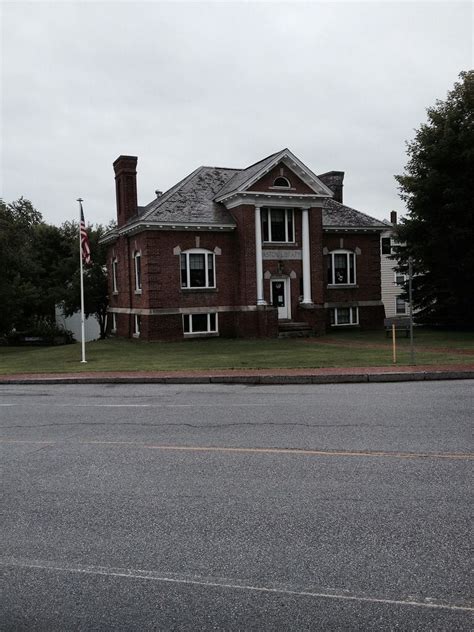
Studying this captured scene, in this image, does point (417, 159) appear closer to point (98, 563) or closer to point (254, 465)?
point (254, 465)

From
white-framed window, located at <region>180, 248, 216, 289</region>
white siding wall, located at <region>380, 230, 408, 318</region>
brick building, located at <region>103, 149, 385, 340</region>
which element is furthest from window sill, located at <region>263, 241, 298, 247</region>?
white siding wall, located at <region>380, 230, 408, 318</region>

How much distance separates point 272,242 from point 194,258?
3996 millimetres

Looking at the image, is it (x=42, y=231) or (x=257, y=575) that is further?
(x=42, y=231)

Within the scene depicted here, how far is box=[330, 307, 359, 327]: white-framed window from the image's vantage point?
3719 cm

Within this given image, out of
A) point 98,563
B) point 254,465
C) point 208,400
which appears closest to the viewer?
point 98,563

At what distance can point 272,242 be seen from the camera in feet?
107

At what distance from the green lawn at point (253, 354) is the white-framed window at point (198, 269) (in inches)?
113

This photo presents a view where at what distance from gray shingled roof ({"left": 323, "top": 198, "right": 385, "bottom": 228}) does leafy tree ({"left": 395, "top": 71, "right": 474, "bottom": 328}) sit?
278 centimetres

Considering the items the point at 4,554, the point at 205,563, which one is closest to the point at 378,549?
the point at 205,563

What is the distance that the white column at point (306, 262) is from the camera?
109ft

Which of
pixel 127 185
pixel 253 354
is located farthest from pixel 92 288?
pixel 253 354

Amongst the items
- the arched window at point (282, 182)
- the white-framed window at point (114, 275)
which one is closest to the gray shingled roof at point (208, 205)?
the arched window at point (282, 182)

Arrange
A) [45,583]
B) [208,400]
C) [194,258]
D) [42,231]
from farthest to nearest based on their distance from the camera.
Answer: [42,231], [194,258], [208,400], [45,583]

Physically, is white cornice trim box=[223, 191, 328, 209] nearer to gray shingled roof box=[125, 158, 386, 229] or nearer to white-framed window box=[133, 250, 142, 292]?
gray shingled roof box=[125, 158, 386, 229]
